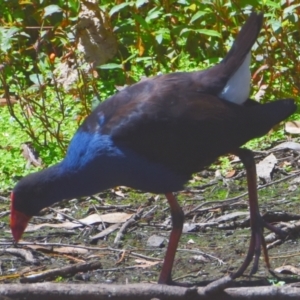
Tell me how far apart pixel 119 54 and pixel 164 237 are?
2251 mm

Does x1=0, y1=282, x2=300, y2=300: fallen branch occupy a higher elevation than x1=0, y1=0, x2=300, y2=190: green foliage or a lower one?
lower

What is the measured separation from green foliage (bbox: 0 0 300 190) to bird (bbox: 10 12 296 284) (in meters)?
1.50

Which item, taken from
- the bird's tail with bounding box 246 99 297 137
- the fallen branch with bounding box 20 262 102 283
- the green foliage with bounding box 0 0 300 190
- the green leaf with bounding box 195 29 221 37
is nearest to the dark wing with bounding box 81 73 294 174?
the bird's tail with bounding box 246 99 297 137

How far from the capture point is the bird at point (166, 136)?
12.3 feet

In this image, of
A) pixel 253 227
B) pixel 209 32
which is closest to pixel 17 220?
pixel 253 227

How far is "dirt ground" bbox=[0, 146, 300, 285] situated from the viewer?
3.96 m

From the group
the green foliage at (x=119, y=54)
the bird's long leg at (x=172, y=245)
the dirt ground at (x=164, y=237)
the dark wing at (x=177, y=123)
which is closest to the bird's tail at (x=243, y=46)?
the dark wing at (x=177, y=123)

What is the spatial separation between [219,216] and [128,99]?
3.57 feet

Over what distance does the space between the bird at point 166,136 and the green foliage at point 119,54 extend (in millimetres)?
1501

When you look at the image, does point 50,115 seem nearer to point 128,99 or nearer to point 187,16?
point 187,16

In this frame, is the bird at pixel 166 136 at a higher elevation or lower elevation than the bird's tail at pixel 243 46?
lower

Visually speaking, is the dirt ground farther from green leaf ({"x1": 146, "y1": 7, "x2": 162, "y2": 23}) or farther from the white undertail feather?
green leaf ({"x1": 146, "y1": 7, "x2": 162, "y2": 23})

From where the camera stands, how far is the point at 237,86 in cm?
388

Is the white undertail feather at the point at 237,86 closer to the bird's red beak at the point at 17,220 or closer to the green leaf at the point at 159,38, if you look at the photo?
Answer: the bird's red beak at the point at 17,220
